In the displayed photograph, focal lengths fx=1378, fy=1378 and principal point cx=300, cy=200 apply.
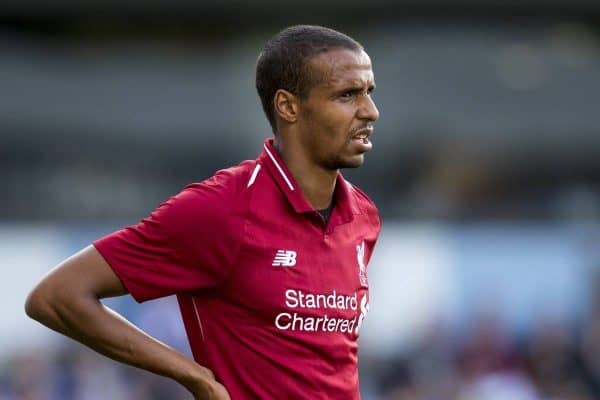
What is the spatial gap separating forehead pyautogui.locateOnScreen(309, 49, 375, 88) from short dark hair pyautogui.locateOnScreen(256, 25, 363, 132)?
2 cm

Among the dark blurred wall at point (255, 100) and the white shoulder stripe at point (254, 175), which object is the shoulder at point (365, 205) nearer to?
the white shoulder stripe at point (254, 175)

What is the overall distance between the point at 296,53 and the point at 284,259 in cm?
71

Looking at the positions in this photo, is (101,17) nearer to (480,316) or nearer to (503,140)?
(503,140)

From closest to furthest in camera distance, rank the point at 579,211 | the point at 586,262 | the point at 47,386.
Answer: the point at 47,386 → the point at 586,262 → the point at 579,211

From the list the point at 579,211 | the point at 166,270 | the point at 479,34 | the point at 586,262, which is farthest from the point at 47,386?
the point at 479,34

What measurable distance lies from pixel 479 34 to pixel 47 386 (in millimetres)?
9781

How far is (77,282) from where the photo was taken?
4.45 meters

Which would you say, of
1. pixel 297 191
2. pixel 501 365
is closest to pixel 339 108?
pixel 297 191

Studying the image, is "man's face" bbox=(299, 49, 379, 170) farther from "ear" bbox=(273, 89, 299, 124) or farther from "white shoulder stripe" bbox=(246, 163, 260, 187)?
"white shoulder stripe" bbox=(246, 163, 260, 187)

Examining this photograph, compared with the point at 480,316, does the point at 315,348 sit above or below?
above

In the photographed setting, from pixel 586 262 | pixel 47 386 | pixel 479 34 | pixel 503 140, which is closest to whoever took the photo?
pixel 47 386

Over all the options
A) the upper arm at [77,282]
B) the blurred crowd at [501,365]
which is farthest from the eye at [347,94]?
the blurred crowd at [501,365]

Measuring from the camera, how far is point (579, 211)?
47.7ft

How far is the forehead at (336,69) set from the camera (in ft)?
15.3
